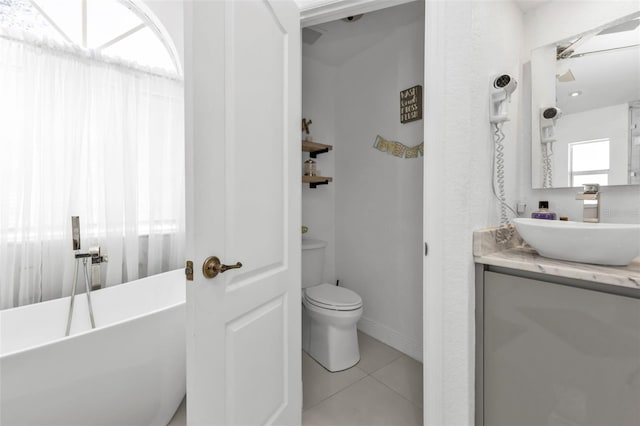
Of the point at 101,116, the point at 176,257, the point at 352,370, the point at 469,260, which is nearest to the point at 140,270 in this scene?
the point at 176,257

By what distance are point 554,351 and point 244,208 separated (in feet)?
4.09

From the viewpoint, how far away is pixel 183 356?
1.35m

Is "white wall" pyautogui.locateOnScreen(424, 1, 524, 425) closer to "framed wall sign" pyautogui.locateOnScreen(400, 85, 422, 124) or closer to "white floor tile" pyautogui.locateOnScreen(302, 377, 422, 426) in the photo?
"white floor tile" pyautogui.locateOnScreen(302, 377, 422, 426)

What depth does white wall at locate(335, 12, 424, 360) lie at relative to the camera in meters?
2.00

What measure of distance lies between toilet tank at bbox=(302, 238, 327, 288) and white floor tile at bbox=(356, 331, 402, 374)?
62 centimetres

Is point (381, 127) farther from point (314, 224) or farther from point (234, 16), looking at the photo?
point (234, 16)

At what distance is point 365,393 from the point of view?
1628 millimetres

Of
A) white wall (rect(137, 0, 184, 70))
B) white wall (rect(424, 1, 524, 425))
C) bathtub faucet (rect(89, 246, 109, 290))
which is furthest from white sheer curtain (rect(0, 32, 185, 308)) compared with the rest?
white wall (rect(424, 1, 524, 425))

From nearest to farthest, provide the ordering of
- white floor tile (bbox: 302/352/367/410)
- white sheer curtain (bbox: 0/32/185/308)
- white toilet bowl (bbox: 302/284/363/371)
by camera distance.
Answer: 1. white sheer curtain (bbox: 0/32/185/308)
2. white floor tile (bbox: 302/352/367/410)
3. white toilet bowl (bbox: 302/284/363/371)

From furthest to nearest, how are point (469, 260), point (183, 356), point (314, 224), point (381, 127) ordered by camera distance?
point (314, 224) → point (381, 127) → point (183, 356) → point (469, 260)

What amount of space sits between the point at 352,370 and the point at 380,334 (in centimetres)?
48

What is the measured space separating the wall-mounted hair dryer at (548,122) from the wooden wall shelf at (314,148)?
1.49 metres

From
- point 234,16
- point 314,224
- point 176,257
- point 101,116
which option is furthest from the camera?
point 314,224

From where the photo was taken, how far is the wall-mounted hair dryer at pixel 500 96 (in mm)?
1159
